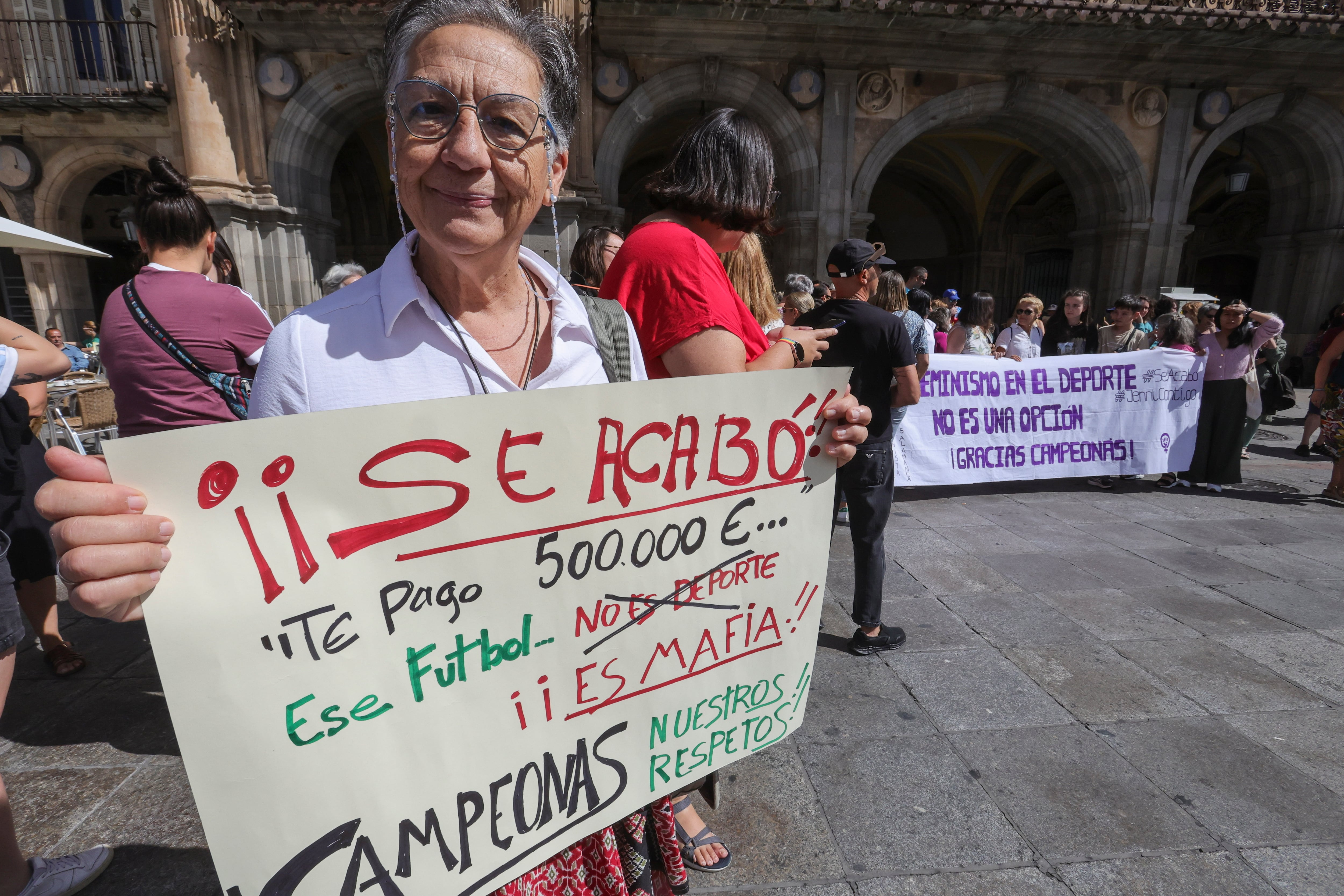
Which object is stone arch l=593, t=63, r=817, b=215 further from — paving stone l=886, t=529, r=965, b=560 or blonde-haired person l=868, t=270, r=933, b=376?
paving stone l=886, t=529, r=965, b=560

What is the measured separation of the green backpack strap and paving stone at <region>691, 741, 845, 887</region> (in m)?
1.45

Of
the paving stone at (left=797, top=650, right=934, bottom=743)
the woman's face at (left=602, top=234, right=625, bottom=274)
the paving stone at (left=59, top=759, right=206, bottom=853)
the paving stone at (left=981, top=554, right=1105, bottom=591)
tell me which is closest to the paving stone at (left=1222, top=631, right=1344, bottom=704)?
the paving stone at (left=981, top=554, right=1105, bottom=591)

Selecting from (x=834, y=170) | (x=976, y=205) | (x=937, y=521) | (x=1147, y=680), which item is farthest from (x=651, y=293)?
(x=976, y=205)

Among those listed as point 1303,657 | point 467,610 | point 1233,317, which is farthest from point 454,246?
point 1233,317

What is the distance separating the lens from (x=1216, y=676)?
2.74 metres

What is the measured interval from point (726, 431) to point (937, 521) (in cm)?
429

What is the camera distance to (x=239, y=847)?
822mm

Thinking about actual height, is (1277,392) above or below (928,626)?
above

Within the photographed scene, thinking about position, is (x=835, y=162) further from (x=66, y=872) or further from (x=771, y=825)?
(x=66, y=872)

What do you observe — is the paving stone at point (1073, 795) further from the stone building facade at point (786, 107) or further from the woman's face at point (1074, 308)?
the stone building facade at point (786, 107)

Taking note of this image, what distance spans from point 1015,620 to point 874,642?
34.7 inches

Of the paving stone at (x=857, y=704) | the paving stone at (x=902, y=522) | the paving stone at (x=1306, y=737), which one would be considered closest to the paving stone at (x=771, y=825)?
the paving stone at (x=857, y=704)

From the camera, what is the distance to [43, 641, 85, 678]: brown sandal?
110 inches

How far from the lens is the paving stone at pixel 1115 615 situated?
311 centimetres
